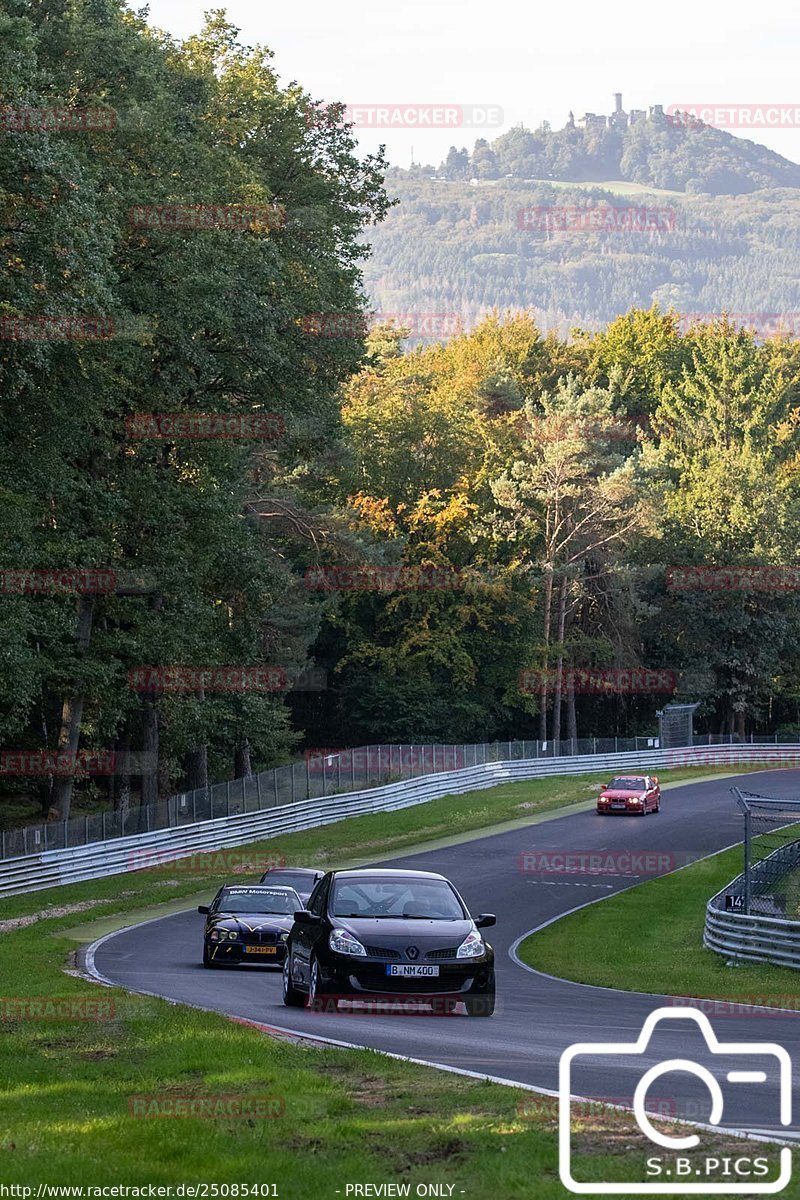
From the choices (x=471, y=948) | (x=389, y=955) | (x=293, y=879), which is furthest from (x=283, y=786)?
(x=389, y=955)

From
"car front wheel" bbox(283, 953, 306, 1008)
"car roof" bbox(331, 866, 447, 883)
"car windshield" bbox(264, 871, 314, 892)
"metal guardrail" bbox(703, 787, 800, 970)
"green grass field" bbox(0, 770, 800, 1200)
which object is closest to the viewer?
"green grass field" bbox(0, 770, 800, 1200)

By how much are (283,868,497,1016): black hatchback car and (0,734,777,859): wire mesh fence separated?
21.8m

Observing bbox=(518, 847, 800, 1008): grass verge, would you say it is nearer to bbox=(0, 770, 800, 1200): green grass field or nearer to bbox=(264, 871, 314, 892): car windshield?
bbox=(264, 871, 314, 892): car windshield

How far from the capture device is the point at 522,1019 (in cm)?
1592

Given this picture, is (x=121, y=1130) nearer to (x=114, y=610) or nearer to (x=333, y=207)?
(x=114, y=610)

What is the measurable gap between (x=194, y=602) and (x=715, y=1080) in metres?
31.6

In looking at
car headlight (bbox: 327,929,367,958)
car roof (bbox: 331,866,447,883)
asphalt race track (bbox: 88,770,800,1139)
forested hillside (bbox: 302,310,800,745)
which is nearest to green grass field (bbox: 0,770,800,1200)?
asphalt race track (bbox: 88,770,800,1139)

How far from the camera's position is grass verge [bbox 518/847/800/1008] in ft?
69.9

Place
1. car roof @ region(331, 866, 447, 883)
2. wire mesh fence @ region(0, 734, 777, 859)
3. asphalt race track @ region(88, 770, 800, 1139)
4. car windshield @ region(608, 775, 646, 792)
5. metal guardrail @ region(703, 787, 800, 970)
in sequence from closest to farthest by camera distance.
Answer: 1. asphalt race track @ region(88, 770, 800, 1139)
2. car roof @ region(331, 866, 447, 883)
3. metal guardrail @ region(703, 787, 800, 970)
4. wire mesh fence @ region(0, 734, 777, 859)
5. car windshield @ region(608, 775, 646, 792)

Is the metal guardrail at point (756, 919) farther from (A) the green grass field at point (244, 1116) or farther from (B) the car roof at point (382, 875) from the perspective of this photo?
(A) the green grass field at point (244, 1116)

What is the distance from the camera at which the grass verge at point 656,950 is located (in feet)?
69.9

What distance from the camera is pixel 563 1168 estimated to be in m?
7.84

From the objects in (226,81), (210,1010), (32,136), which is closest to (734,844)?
(226,81)

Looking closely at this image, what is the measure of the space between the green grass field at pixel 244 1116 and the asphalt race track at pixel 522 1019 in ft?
1.82
